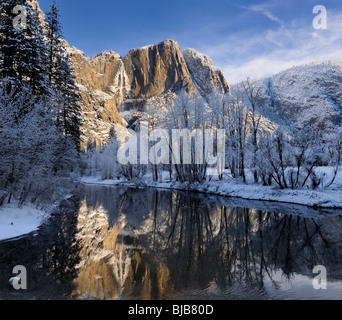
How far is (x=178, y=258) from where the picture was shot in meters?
9.02

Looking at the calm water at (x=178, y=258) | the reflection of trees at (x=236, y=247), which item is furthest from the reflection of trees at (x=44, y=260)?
the reflection of trees at (x=236, y=247)

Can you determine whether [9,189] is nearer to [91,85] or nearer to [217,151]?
[217,151]

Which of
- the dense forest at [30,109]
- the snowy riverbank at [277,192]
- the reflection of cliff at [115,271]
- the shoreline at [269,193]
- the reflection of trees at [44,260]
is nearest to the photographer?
the reflection of cliff at [115,271]

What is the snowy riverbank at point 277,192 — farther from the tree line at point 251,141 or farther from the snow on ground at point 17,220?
the snow on ground at point 17,220

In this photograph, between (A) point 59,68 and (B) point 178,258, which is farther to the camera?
(A) point 59,68

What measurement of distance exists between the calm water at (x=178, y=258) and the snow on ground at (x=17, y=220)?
0.65 metres

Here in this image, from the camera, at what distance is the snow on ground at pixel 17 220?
11.3 metres

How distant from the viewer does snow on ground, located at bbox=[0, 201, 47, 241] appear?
37.2 feet

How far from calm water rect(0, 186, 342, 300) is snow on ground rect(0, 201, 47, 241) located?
0.65m

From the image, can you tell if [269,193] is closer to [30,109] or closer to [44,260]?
[44,260]

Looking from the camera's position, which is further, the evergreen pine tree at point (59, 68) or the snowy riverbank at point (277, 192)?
the evergreen pine tree at point (59, 68)

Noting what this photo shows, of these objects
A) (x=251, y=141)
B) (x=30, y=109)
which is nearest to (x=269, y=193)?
(x=251, y=141)

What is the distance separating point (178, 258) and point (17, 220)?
925 centimetres

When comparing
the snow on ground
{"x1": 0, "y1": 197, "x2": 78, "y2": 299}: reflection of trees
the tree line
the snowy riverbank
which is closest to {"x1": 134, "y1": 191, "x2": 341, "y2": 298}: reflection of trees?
{"x1": 0, "y1": 197, "x2": 78, "y2": 299}: reflection of trees
